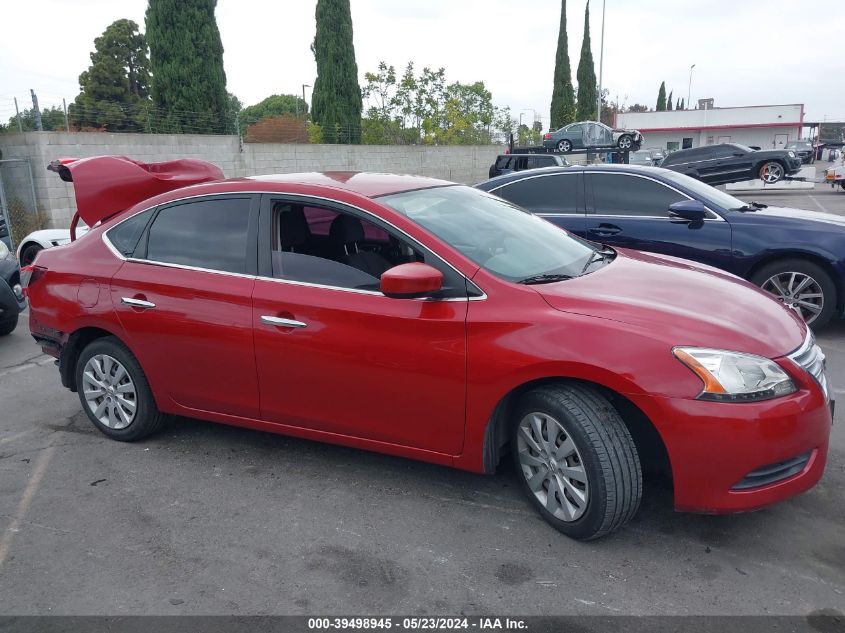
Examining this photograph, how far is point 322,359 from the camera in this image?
3.68m

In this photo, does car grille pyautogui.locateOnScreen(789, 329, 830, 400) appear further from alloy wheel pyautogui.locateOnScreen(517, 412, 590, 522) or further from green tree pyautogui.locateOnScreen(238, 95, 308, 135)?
green tree pyautogui.locateOnScreen(238, 95, 308, 135)

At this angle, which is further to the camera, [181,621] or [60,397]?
[60,397]

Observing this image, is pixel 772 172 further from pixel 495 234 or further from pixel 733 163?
pixel 495 234

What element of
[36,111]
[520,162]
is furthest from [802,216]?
[520,162]

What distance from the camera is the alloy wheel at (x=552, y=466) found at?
10.4 feet

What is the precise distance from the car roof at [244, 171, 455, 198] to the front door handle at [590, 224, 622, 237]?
2952 mm

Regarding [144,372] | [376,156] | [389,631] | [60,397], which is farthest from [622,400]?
[376,156]

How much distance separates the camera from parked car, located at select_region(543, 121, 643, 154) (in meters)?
26.2

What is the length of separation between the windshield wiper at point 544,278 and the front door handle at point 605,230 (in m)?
3.52

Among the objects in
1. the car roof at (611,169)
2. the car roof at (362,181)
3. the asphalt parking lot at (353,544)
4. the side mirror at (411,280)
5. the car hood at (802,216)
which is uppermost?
the car roof at (362,181)

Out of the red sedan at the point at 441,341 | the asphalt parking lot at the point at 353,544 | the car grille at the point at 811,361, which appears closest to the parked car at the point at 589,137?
the red sedan at the point at 441,341

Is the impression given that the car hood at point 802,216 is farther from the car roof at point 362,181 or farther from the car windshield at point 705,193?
the car roof at point 362,181

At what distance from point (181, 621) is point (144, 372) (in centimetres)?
195

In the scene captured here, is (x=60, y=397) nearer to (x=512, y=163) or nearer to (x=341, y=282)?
(x=341, y=282)
